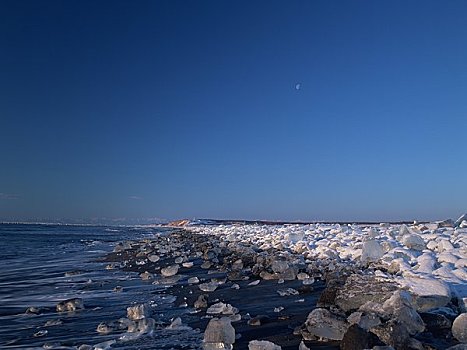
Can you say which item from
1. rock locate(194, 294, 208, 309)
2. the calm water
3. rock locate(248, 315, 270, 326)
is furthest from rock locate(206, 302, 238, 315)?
the calm water

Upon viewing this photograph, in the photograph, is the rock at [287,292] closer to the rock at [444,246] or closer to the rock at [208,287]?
the rock at [208,287]

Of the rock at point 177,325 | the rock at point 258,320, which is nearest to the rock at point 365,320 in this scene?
the rock at point 258,320

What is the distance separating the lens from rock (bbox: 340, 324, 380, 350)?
12.4 ft

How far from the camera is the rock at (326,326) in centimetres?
428

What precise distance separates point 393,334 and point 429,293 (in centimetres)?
152

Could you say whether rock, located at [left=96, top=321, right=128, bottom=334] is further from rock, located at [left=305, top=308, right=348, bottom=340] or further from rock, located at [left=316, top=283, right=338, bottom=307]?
rock, located at [left=316, top=283, right=338, bottom=307]

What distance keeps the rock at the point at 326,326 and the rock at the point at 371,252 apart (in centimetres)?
394

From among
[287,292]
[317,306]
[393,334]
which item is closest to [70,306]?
[287,292]

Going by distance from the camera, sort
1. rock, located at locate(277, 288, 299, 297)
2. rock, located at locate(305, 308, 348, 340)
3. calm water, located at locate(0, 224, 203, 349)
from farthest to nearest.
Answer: rock, located at locate(277, 288, 299, 297) < calm water, located at locate(0, 224, 203, 349) < rock, located at locate(305, 308, 348, 340)

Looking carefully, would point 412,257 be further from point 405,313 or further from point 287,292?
point 405,313

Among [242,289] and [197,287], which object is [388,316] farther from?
[197,287]

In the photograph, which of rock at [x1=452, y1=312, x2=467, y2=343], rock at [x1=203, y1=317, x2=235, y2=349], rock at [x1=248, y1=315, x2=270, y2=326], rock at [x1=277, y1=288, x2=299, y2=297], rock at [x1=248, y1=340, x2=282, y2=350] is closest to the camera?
rock at [x1=248, y1=340, x2=282, y2=350]

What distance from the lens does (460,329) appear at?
4.06 m

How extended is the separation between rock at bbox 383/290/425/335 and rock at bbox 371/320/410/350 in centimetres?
23
